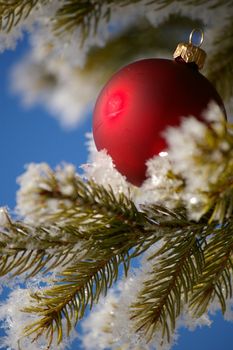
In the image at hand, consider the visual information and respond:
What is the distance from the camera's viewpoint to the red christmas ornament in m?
0.48

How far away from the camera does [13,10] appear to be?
1.51ft

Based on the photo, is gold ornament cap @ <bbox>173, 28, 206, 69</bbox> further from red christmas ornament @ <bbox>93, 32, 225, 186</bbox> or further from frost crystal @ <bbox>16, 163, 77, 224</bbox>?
frost crystal @ <bbox>16, 163, 77, 224</bbox>

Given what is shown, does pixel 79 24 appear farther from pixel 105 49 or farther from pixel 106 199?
pixel 105 49

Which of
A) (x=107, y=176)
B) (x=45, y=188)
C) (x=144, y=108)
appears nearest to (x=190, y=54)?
(x=144, y=108)

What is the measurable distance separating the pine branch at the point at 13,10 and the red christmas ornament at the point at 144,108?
0.12m

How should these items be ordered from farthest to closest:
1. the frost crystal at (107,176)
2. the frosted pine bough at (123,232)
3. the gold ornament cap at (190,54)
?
the gold ornament cap at (190,54), the frost crystal at (107,176), the frosted pine bough at (123,232)

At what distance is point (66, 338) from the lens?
48 cm

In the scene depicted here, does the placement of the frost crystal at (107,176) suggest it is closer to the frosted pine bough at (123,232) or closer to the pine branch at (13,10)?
the frosted pine bough at (123,232)

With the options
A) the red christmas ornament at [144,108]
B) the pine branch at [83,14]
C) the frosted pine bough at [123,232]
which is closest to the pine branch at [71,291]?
the frosted pine bough at [123,232]

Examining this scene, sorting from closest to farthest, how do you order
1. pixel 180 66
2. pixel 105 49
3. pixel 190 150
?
pixel 190 150
pixel 180 66
pixel 105 49

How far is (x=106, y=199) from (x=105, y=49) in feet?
1.61

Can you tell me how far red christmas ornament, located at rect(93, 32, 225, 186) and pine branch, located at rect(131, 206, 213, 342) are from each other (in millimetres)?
102

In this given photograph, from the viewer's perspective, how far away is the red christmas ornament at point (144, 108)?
0.48 meters

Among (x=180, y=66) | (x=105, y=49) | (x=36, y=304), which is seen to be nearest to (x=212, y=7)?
(x=180, y=66)
